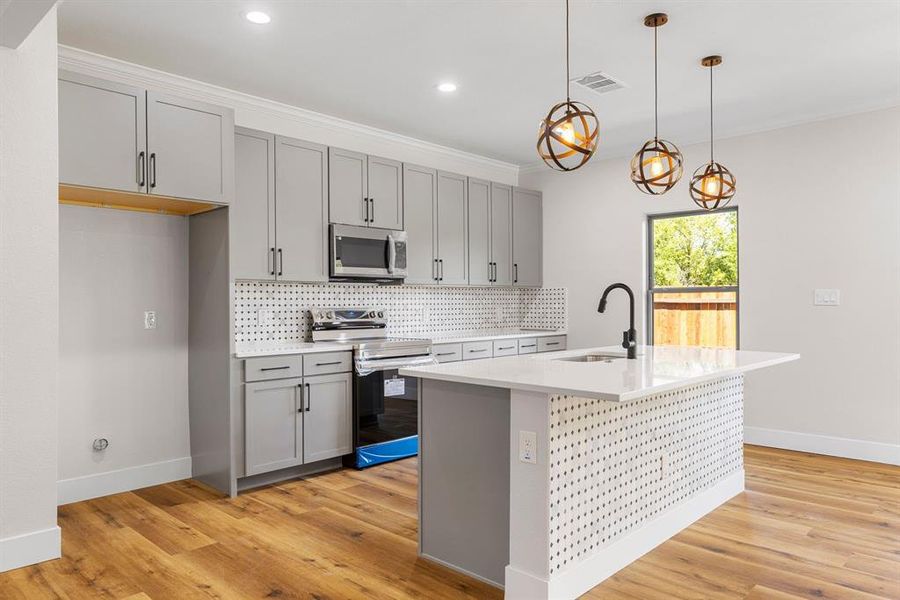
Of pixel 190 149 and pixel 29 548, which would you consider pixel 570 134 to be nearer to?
pixel 190 149

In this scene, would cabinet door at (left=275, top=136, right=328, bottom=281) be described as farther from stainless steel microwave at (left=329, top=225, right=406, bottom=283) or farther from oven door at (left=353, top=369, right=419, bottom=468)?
oven door at (left=353, top=369, right=419, bottom=468)

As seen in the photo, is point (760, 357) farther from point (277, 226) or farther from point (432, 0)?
point (277, 226)

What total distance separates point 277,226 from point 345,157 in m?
0.81

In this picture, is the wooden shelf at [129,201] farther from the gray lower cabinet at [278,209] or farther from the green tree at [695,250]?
the green tree at [695,250]

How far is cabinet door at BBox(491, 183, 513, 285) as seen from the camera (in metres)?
5.97

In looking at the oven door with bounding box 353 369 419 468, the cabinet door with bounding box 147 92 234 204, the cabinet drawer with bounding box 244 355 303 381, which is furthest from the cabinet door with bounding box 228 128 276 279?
the oven door with bounding box 353 369 419 468

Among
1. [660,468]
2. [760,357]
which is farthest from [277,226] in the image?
[760,357]

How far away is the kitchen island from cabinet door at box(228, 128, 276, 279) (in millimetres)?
1774

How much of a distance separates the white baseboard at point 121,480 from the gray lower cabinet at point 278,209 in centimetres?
136

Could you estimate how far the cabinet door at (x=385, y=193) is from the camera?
15.8 feet

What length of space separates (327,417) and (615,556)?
220 centimetres

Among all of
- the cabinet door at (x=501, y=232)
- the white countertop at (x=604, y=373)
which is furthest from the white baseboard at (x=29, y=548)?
the cabinet door at (x=501, y=232)

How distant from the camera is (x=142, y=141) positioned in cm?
345

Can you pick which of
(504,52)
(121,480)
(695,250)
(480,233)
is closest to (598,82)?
(504,52)
